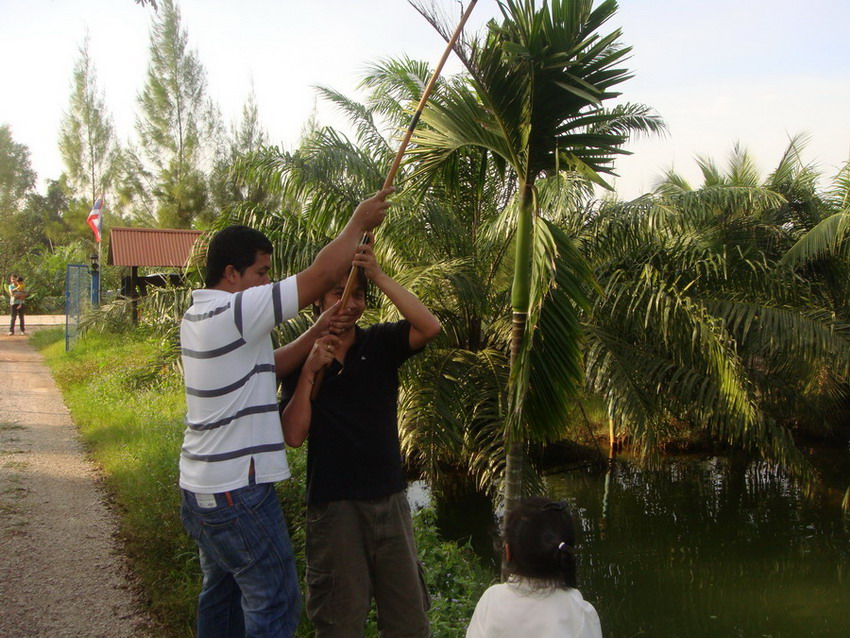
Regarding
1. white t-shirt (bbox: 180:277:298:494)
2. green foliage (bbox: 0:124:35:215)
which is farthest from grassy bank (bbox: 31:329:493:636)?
green foliage (bbox: 0:124:35:215)

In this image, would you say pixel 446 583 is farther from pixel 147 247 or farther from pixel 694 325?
pixel 147 247

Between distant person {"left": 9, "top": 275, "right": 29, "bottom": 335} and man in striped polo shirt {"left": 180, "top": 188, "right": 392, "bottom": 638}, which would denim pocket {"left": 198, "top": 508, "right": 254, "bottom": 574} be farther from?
distant person {"left": 9, "top": 275, "right": 29, "bottom": 335}

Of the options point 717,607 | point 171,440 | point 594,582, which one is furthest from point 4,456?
point 717,607

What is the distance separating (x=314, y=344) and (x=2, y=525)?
3765 millimetres

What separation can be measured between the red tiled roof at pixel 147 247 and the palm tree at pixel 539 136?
45.5 feet

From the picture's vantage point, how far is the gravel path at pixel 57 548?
13.1ft

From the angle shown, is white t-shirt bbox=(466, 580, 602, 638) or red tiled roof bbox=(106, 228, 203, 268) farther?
red tiled roof bbox=(106, 228, 203, 268)

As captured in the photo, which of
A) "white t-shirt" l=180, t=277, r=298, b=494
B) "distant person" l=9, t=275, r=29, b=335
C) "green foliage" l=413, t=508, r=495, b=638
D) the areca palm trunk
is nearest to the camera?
"white t-shirt" l=180, t=277, r=298, b=494

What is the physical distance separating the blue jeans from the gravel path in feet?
5.29

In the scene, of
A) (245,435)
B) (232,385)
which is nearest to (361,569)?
(245,435)

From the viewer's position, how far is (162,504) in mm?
5086

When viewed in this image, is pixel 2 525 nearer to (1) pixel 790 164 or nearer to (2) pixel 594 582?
(2) pixel 594 582

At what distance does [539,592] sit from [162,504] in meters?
3.51

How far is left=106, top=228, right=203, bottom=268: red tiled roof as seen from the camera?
18.0 m
